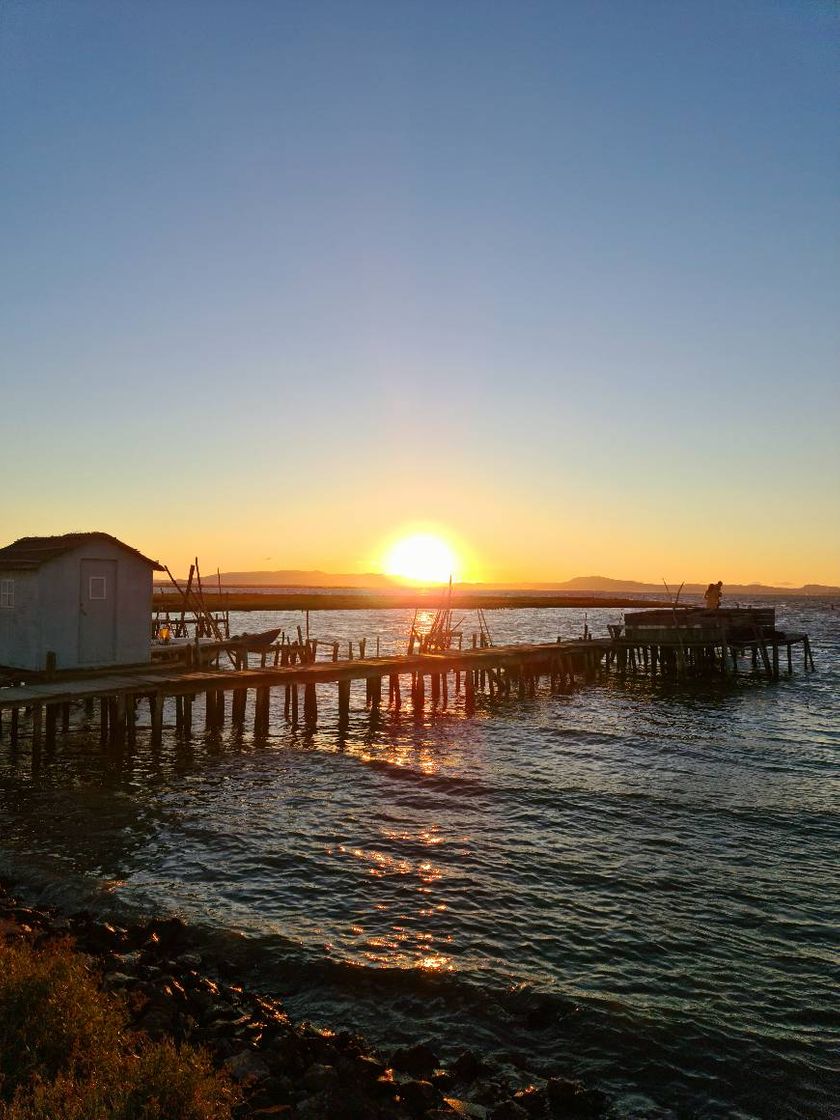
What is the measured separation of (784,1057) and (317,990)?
217 inches

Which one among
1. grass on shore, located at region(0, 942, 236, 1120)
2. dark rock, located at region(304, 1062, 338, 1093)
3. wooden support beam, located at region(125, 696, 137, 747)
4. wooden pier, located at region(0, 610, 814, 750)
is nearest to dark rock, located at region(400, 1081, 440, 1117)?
dark rock, located at region(304, 1062, 338, 1093)

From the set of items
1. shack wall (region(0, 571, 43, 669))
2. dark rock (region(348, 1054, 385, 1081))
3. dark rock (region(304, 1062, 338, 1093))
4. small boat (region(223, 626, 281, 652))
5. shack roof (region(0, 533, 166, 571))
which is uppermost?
shack roof (region(0, 533, 166, 571))

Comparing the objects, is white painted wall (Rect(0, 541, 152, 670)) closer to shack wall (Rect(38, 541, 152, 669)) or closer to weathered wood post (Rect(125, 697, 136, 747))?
shack wall (Rect(38, 541, 152, 669))

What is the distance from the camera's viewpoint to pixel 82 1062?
6.77 meters

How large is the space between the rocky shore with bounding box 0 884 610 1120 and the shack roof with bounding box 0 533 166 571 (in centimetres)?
1530

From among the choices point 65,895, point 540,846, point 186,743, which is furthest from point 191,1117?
point 186,743

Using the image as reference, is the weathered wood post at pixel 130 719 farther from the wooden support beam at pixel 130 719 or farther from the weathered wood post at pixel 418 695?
the weathered wood post at pixel 418 695

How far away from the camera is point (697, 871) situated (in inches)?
563

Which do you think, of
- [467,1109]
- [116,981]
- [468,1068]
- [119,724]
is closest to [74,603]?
[119,724]

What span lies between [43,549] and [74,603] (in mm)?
2126

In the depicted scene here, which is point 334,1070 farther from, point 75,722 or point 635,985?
point 75,722

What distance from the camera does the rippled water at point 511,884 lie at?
922 centimetres

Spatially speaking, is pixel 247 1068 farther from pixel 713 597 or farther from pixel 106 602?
pixel 713 597

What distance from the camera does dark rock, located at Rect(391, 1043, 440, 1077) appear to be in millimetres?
8211
